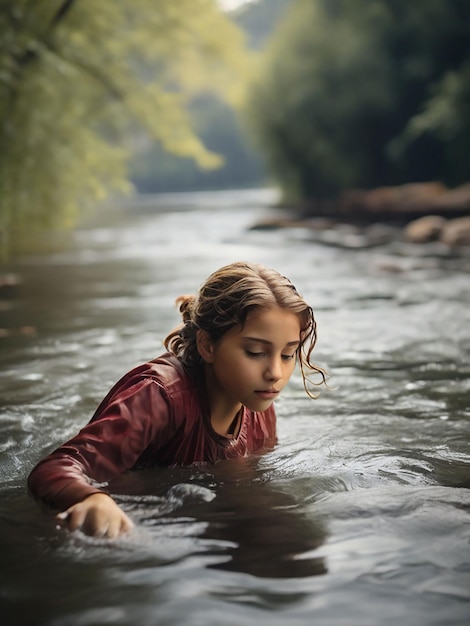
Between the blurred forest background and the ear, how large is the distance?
27.0ft

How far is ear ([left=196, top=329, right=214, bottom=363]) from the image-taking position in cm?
286

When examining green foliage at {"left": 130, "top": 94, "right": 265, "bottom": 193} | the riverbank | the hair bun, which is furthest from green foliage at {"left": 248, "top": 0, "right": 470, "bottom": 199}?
green foliage at {"left": 130, "top": 94, "right": 265, "bottom": 193}

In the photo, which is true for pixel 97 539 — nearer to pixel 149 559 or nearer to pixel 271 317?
pixel 149 559

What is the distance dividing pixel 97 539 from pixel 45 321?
5.09 m

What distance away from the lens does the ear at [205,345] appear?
113 inches

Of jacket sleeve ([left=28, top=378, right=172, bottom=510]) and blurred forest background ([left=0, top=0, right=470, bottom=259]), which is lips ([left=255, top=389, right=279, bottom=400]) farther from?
blurred forest background ([left=0, top=0, right=470, bottom=259])

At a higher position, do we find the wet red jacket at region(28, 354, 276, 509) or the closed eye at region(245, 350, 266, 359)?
the closed eye at region(245, 350, 266, 359)

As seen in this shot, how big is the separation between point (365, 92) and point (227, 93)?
640 centimetres

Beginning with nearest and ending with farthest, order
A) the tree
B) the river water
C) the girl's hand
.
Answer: the river water < the girl's hand < the tree

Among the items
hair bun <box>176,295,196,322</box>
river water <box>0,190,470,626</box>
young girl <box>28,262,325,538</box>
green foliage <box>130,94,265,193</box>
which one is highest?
A: green foliage <box>130,94,265,193</box>

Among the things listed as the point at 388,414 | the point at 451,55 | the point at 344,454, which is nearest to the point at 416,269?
the point at 388,414

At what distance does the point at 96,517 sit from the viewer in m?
2.33

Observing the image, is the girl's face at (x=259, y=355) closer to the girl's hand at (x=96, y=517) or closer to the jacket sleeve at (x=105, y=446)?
the jacket sleeve at (x=105, y=446)

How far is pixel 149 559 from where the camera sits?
7.65ft
